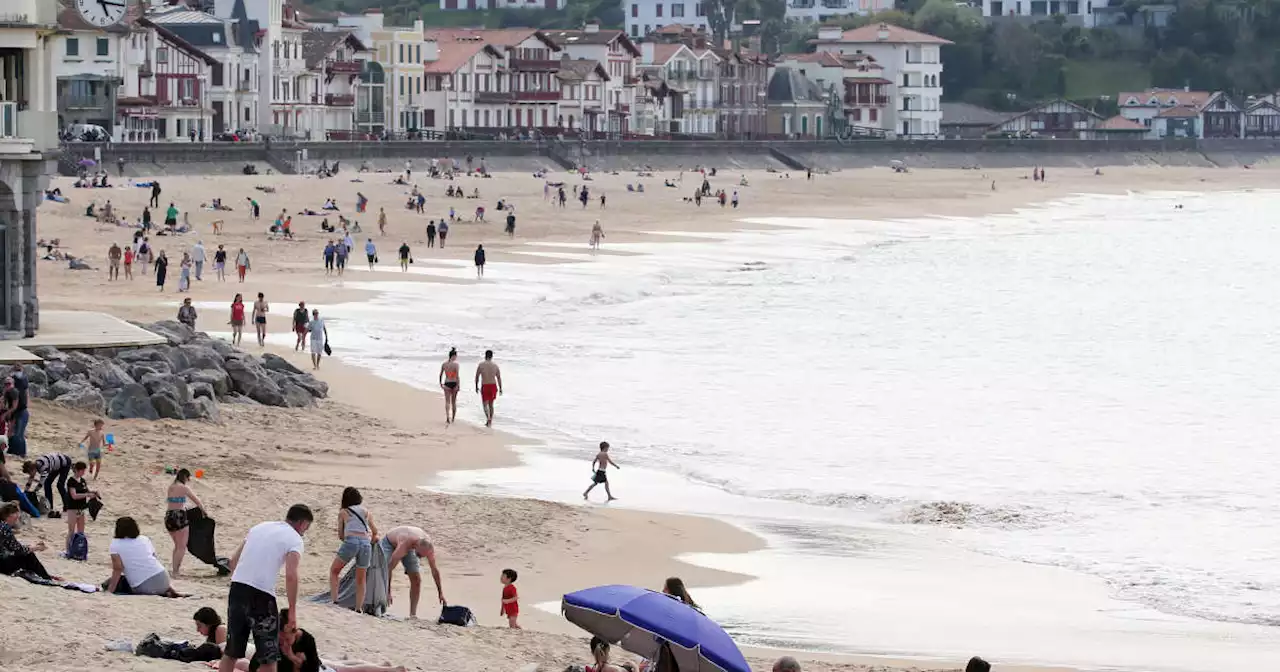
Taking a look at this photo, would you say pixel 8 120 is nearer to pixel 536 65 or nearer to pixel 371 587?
pixel 371 587

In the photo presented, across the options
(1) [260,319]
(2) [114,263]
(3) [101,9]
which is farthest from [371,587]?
(2) [114,263]

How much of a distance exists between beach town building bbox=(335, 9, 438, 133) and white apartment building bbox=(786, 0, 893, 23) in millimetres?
69894

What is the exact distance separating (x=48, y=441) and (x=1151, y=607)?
10342 mm

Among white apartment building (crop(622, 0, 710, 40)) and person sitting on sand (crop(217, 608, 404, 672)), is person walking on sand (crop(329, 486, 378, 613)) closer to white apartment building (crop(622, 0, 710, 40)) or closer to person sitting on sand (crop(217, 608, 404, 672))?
person sitting on sand (crop(217, 608, 404, 672))

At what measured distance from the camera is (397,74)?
336 feet

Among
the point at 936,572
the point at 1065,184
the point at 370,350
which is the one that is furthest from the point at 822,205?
the point at 936,572

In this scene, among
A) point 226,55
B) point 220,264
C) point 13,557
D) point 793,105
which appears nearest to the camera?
point 13,557

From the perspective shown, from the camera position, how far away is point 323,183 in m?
69.6

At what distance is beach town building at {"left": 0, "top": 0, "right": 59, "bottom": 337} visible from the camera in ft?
82.1

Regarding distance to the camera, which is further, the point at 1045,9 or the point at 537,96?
the point at 1045,9

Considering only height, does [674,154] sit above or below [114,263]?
above

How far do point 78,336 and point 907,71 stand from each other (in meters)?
115

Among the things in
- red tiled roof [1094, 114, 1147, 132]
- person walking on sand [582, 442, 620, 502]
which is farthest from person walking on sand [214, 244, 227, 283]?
red tiled roof [1094, 114, 1147, 132]

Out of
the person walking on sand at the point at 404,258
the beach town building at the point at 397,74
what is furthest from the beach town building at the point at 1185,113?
the person walking on sand at the point at 404,258
